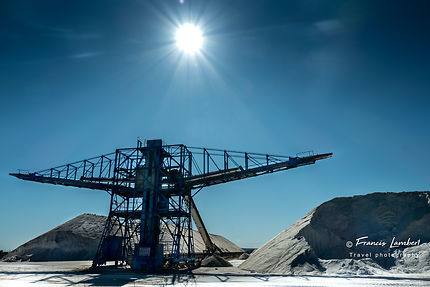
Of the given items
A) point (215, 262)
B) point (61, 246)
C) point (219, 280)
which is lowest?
point (219, 280)

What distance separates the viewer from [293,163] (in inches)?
1141

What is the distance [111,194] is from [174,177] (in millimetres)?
6735

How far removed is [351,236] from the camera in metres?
26.8

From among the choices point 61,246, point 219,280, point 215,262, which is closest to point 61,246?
point 61,246

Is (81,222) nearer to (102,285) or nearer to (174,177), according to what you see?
(174,177)

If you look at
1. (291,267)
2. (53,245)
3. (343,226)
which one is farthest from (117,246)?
(53,245)

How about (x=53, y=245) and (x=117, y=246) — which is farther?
(x=53, y=245)

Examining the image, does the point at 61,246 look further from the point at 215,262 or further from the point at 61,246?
the point at 215,262

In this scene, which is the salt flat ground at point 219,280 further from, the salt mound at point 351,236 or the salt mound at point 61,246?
the salt mound at point 61,246

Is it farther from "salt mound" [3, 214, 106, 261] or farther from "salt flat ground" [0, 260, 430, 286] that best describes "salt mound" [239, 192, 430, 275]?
"salt mound" [3, 214, 106, 261]

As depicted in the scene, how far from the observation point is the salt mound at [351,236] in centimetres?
2297

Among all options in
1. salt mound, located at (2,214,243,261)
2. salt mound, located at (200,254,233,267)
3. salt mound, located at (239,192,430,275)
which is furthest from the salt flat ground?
salt mound, located at (2,214,243,261)

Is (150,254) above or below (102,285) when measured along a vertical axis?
above

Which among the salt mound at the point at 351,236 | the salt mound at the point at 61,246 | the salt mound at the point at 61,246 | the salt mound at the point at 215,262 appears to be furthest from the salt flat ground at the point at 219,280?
the salt mound at the point at 61,246
